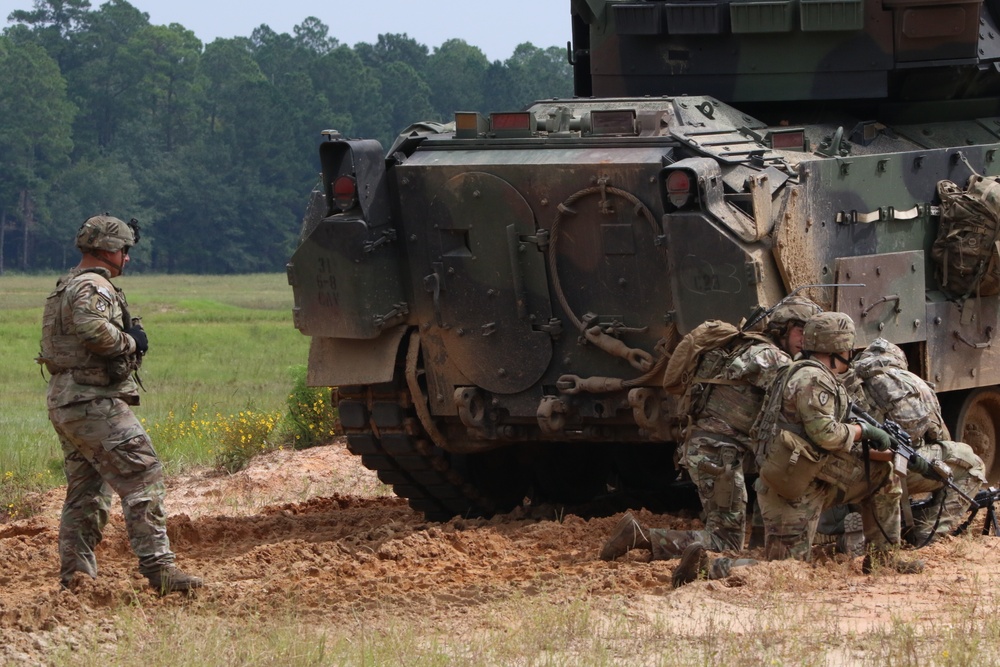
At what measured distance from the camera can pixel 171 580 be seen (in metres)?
8.38

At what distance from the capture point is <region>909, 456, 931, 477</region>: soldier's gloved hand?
28.2 feet

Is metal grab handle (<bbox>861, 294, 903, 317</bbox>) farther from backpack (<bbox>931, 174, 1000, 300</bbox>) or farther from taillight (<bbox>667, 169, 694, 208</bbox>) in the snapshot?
taillight (<bbox>667, 169, 694, 208</bbox>)

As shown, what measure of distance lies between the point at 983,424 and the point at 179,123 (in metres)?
58.7

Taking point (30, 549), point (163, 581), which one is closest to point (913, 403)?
point (163, 581)

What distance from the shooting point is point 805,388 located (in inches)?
317

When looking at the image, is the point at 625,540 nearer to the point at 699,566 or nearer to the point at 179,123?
the point at 699,566

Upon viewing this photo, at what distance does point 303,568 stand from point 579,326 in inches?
74.7

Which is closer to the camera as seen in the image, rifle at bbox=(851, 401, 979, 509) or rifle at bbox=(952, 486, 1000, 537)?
rifle at bbox=(851, 401, 979, 509)

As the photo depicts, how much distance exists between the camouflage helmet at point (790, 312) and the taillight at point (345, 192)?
2.41m

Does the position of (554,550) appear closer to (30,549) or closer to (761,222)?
(761,222)

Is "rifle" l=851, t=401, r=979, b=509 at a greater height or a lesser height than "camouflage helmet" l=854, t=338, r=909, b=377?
lesser

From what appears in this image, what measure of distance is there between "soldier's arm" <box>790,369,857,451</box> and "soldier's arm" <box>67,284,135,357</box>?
9.78 feet

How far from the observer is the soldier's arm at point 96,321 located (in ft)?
27.3

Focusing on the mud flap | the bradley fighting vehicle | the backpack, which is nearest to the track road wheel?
the bradley fighting vehicle
